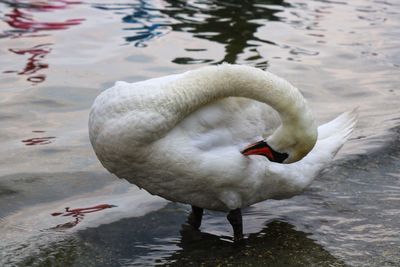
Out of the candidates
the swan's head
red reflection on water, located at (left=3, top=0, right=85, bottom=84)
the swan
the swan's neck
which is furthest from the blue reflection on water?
the swan's head

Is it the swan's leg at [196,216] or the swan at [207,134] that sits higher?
the swan at [207,134]

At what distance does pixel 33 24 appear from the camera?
11477mm

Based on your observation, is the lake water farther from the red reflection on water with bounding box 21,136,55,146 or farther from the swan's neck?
the swan's neck

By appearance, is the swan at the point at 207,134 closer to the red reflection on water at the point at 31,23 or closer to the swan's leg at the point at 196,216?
the swan's leg at the point at 196,216

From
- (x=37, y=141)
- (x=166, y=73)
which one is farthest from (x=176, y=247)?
(x=166, y=73)

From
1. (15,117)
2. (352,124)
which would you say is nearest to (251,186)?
(352,124)

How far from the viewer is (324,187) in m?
6.43

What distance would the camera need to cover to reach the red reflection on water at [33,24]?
9477 millimetres

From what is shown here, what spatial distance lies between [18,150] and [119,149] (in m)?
2.76

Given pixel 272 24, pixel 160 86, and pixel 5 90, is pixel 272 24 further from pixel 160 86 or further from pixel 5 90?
pixel 160 86

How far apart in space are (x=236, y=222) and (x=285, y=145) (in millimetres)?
755

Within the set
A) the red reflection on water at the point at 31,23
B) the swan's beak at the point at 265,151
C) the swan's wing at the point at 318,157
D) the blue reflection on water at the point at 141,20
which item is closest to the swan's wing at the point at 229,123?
the swan's beak at the point at 265,151

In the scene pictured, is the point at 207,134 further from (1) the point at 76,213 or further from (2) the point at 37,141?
(2) the point at 37,141

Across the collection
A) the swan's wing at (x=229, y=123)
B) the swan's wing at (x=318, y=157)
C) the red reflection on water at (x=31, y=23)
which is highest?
the swan's wing at (x=229, y=123)
